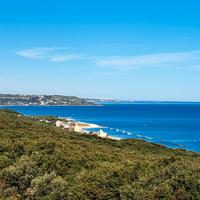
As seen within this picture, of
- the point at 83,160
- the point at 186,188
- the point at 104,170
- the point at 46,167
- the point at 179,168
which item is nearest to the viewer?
the point at 186,188

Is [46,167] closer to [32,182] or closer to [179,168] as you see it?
[32,182]

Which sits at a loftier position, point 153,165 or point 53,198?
point 153,165

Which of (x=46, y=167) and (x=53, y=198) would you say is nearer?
(x=53, y=198)

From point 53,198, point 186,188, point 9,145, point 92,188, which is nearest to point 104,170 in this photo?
point 92,188

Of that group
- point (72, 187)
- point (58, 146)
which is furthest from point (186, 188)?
point (58, 146)

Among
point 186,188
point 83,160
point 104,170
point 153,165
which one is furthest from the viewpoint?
point 83,160

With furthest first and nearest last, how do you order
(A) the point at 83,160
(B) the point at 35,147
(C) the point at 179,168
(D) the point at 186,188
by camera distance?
(B) the point at 35,147
(A) the point at 83,160
(C) the point at 179,168
(D) the point at 186,188

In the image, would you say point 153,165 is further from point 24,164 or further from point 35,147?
point 35,147

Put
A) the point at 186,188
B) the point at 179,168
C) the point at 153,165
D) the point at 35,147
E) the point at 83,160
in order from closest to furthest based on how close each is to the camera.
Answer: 1. the point at 186,188
2. the point at 179,168
3. the point at 153,165
4. the point at 83,160
5. the point at 35,147

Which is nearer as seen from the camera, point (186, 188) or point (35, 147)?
point (186, 188)
